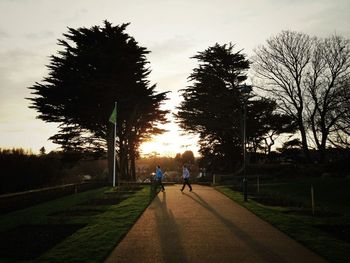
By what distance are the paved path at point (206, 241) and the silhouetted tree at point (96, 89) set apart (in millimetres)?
21292

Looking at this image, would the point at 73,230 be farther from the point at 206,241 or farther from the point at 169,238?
the point at 206,241

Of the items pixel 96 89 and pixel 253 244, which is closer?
pixel 253 244

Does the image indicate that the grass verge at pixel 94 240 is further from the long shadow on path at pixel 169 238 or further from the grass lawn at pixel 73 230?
the long shadow on path at pixel 169 238

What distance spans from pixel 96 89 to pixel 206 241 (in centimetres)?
2504

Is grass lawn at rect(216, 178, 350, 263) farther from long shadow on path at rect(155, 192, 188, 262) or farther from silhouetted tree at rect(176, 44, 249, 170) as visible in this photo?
silhouetted tree at rect(176, 44, 249, 170)

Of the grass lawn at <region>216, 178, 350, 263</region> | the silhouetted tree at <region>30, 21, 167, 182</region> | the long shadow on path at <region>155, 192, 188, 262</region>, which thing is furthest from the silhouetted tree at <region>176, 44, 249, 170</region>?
the long shadow on path at <region>155, 192, 188, 262</region>

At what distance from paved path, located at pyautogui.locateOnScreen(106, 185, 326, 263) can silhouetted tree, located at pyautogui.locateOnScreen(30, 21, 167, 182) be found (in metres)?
21.3

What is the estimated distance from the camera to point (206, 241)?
8727mm

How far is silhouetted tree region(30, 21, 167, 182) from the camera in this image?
3234 cm

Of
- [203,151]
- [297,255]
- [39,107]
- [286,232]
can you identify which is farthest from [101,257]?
[203,151]

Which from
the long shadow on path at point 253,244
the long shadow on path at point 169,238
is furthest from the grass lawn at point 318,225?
the long shadow on path at point 169,238

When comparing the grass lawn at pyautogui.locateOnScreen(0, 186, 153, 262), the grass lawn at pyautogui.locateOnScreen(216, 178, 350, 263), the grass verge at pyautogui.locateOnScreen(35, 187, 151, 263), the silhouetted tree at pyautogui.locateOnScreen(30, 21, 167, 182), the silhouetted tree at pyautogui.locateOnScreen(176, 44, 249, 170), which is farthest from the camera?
the silhouetted tree at pyautogui.locateOnScreen(176, 44, 249, 170)

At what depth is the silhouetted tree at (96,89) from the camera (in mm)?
32344

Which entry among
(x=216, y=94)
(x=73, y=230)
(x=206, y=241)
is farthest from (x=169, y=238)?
(x=216, y=94)
